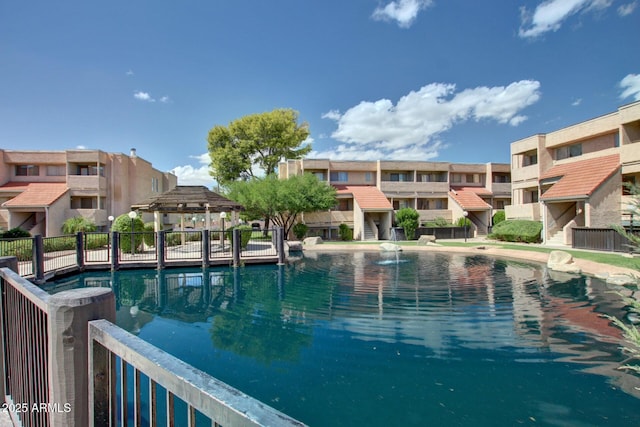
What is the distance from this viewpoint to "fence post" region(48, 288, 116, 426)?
71.8 inches

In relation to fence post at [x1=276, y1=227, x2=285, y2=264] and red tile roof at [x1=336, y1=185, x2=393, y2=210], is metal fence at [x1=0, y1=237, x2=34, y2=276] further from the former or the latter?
red tile roof at [x1=336, y1=185, x2=393, y2=210]

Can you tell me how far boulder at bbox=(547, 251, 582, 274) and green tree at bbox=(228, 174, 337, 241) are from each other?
1777cm

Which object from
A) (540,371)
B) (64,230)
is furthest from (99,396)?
(64,230)

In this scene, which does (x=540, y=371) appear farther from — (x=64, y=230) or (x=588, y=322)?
(x=64, y=230)

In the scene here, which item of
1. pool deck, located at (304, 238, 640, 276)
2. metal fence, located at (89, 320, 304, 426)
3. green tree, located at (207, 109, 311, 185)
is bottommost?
pool deck, located at (304, 238, 640, 276)

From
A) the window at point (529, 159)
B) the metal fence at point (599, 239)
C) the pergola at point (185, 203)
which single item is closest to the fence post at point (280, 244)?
the pergola at point (185, 203)

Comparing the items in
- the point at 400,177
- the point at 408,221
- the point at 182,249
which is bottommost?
the point at 182,249

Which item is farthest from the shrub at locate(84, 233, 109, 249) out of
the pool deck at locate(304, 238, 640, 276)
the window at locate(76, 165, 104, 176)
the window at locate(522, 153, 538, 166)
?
the window at locate(522, 153, 538, 166)

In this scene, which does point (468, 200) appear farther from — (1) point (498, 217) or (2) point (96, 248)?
(2) point (96, 248)

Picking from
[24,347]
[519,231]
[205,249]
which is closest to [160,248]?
[205,249]

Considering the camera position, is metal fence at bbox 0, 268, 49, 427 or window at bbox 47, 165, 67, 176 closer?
metal fence at bbox 0, 268, 49, 427

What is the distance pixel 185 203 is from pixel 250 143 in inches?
714

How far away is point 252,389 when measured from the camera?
17.6 feet

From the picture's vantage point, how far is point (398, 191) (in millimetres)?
35469
